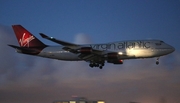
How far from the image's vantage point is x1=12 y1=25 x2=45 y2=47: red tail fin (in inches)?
2269

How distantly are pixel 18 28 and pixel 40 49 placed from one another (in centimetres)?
852

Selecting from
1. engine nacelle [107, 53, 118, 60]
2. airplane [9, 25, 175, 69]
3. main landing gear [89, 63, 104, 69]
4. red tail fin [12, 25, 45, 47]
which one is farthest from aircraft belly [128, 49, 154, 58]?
red tail fin [12, 25, 45, 47]

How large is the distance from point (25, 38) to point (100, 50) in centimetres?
A: 1793

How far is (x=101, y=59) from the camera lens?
51.7m

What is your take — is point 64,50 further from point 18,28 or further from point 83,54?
point 18,28

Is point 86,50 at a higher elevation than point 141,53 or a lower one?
higher

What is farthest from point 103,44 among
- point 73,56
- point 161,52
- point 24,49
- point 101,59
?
point 24,49

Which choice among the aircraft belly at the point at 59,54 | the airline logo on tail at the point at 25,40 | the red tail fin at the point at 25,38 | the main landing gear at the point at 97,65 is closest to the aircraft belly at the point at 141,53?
the main landing gear at the point at 97,65

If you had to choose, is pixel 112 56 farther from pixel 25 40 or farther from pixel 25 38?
pixel 25 38

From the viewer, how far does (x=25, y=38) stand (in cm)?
5906

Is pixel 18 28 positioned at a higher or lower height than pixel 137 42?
higher

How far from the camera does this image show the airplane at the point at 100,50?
47.5m

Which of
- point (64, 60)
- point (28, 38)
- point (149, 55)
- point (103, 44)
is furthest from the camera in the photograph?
point (28, 38)

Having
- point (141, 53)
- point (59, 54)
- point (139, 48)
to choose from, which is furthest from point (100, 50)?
point (59, 54)
